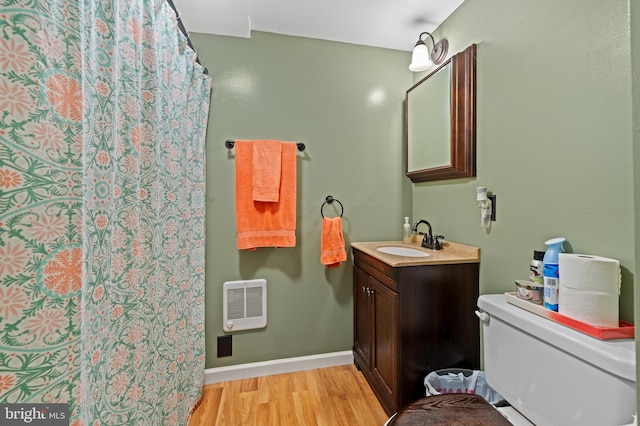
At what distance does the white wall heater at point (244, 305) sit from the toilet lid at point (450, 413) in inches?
45.6

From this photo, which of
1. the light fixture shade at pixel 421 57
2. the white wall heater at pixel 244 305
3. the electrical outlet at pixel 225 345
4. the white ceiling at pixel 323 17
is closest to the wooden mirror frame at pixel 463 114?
the light fixture shade at pixel 421 57

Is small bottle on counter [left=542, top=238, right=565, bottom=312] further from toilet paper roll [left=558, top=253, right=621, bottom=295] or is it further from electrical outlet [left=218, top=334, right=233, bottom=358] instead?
electrical outlet [left=218, top=334, right=233, bottom=358]

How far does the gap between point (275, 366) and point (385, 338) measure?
0.91 m

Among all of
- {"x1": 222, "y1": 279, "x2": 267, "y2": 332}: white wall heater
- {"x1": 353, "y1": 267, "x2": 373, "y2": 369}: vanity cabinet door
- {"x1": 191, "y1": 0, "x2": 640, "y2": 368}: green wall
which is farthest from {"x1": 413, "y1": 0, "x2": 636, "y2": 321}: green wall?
{"x1": 222, "y1": 279, "x2": 267, "y2": 332}: white wall heater

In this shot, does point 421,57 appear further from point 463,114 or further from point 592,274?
point 592,274

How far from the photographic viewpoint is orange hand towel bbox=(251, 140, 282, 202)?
179 centimetres

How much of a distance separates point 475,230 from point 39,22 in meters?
1.82

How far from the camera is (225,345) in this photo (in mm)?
1859

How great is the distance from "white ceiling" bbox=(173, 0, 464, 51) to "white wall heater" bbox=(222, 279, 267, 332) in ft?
5.69

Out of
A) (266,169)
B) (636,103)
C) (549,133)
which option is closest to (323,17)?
(266,169)

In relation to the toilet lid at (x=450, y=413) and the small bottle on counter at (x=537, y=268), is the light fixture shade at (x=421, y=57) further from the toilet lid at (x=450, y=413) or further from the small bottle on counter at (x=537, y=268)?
the toilet lid at (x=450, y=413)

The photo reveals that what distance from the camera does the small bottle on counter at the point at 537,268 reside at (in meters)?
1.07

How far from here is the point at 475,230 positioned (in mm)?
1517

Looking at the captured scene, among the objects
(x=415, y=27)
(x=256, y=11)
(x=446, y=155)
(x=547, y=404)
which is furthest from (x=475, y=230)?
(x=256, y=11)
